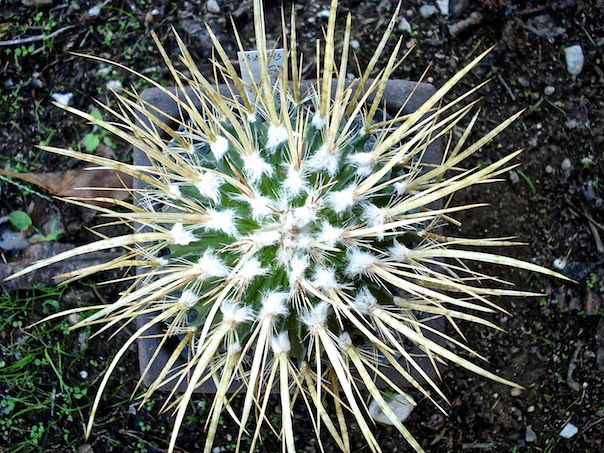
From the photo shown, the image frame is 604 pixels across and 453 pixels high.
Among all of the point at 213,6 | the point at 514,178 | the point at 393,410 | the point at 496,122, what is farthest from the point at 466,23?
the point at 393,410

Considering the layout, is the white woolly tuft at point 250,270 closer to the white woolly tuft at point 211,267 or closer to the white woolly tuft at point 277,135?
Answer: the white woolly tuft at point 211,267

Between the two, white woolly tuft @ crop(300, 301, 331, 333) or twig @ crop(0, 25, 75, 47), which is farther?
twig @ crop(0, 25, 75, 47)


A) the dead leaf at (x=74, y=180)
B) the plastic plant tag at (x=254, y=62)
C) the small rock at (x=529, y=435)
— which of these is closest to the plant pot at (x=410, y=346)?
the plastic plant tag at (x=254, y=62)

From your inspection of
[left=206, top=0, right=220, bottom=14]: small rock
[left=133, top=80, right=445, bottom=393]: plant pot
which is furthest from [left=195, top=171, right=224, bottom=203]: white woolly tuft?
[left=206, top=0, right=220, bottom=14]: small rock

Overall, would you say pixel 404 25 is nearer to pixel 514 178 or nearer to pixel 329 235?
pixel 514 178

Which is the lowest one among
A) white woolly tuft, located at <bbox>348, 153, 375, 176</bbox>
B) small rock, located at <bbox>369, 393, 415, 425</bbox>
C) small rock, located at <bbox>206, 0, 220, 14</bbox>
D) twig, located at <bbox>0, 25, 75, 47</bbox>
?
small rock, located at <bbox>369, 393, 415, 425</bbox>

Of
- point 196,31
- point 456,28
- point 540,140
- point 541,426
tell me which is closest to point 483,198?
point 540,140

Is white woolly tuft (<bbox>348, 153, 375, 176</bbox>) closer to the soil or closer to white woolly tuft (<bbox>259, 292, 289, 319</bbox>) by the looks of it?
white woolly tuft (<bbox>259, 292, 289, 319</bbox>)

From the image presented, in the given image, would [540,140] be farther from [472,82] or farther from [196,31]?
[196,31]
